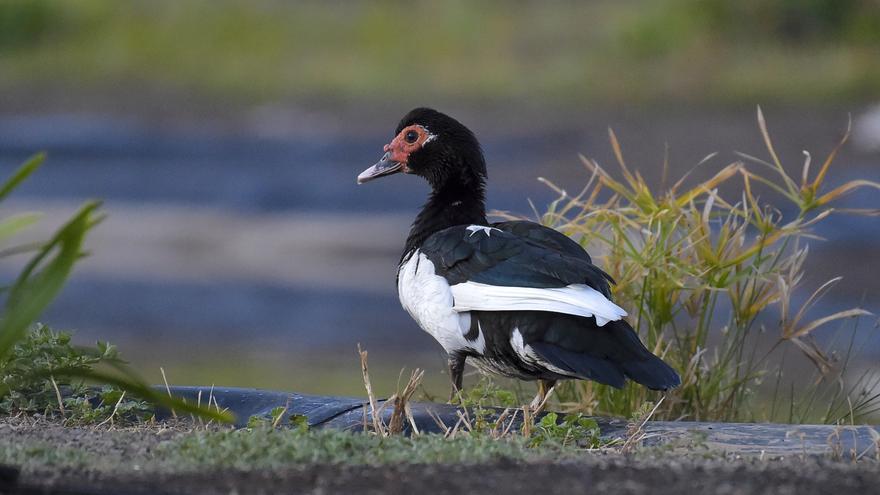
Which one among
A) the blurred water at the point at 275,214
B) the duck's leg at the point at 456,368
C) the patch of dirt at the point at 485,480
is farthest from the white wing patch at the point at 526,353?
the blurred water at the point at 275,214

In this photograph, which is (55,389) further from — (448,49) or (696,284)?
(448,49)

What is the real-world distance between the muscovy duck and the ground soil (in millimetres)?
823

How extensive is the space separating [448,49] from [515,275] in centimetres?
1639

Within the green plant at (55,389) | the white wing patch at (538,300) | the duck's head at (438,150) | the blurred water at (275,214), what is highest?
the duck's head at (438,150)

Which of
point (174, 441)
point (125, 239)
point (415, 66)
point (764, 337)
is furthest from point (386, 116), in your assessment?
point (174, 441)

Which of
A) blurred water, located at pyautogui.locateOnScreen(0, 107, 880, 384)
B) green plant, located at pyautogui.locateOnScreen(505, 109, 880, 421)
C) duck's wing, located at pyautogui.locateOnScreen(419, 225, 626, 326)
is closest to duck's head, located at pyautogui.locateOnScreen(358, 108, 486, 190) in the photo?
green plant, located at pyautogui.locateOnScreen(505, 109, 880, 421)

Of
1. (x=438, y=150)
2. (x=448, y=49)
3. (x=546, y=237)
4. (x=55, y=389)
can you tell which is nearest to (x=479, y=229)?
(x=546, y=237)

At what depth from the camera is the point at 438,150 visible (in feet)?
18.7

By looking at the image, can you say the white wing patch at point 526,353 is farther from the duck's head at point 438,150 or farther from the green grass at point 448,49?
the green grass at point 448,49

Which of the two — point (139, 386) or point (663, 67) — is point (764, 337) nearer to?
point (139, 386)

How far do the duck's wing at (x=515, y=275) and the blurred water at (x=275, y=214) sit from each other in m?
5.29

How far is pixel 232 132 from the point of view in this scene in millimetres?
18703

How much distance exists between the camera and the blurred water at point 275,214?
12039mm

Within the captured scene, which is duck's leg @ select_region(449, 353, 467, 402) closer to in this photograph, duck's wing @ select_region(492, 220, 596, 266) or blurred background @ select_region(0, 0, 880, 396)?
duck's wing @ select_region(492, 220, 596, 266)
